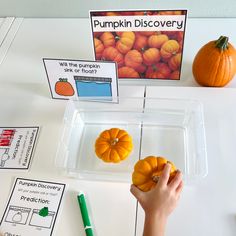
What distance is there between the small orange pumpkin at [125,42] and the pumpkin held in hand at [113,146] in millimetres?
234

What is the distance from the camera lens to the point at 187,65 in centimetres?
99

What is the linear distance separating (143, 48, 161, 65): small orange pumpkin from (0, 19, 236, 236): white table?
0.24ft

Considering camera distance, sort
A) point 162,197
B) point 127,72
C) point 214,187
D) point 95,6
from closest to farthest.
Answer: point 162,197
point 214,187
point 127,72
point 95,6

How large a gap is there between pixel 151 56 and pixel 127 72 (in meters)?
0.09

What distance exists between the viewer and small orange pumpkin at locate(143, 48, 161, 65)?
0.89 meters

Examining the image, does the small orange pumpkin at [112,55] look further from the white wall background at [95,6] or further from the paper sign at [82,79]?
the white wall background at [95,6]

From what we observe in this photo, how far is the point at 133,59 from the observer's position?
0.92 metres

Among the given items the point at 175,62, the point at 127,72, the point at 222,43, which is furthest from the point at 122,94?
the point at 222,43

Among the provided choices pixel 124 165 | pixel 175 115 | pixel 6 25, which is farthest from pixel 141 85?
pixel 6 25

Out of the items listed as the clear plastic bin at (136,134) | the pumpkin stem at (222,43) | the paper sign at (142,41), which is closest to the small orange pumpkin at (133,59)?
the paper sign at (142,41)

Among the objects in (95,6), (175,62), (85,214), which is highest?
(95,6)

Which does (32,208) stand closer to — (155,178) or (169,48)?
(155,178)

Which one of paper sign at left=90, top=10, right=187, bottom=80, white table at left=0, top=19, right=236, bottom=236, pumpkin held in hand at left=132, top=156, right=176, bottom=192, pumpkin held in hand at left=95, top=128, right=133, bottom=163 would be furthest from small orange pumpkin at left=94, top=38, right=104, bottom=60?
pumpkin held in hand at left=132, top=156, right=176, bottom=192

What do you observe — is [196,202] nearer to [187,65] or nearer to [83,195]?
[83,195]
